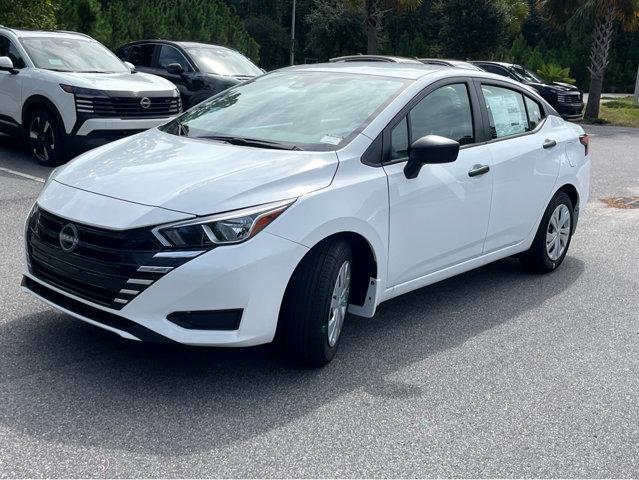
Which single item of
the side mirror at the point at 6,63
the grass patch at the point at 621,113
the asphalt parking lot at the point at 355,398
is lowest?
the grass patch at the point at 621,113

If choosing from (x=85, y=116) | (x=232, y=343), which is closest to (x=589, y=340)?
(x=232, y=343)

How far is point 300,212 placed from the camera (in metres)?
4.24

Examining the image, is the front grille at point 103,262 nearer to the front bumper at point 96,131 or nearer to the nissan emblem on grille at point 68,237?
the nissan emblem on grille at point 68,237

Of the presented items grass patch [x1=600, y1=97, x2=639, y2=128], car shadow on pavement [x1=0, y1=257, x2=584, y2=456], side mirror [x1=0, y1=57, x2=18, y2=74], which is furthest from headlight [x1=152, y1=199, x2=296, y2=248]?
grass patch [x1=600, y1=97, x2=639, y2=128]

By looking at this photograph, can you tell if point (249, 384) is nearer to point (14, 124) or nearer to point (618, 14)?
point (14, 124)

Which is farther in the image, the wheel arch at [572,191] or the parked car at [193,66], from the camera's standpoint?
the parked car at [193,66]

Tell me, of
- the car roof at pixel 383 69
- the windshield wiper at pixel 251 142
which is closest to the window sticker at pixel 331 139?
the windshield wiper at pixel 251 142

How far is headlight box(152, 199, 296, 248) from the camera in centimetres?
400

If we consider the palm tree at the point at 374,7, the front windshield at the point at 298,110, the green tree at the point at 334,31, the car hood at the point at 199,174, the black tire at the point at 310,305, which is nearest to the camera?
the car hood at the point at 199,174

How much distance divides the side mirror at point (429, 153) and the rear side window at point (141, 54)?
1076cm

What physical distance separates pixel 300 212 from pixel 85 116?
7026 millimetres

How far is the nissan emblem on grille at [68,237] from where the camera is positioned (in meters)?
4.17

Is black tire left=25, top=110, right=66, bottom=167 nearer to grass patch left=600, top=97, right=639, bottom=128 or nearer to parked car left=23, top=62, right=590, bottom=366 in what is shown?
parked car left=23, top=62, right=590, bottom=366

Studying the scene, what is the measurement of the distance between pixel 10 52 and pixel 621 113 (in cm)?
2145
